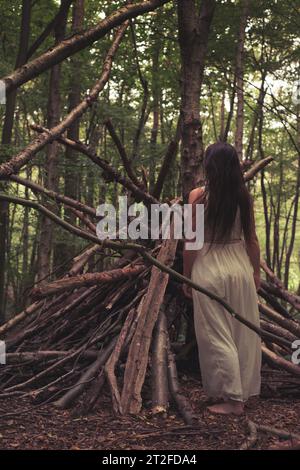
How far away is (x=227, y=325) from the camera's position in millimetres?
3430

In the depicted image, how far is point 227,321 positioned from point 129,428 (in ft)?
2.86

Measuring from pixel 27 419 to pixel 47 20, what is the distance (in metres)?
7.71

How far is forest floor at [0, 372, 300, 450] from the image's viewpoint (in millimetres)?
2789

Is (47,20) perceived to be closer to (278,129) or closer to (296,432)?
(278,129)

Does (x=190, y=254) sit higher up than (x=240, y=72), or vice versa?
(x=240, y=72)

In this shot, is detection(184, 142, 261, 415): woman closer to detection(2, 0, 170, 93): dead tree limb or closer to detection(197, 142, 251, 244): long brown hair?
detection(197, 142, 251, 244): long brown hair

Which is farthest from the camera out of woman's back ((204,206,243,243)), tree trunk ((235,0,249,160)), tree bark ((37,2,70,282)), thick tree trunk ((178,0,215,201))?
tree trunk ((235,0,249,160))

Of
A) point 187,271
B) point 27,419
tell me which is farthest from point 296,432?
point 27,419

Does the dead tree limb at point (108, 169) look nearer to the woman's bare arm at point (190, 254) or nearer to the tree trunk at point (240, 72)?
the woman's bare arm at point (190, 254)

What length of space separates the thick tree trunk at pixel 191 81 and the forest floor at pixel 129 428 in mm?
1652

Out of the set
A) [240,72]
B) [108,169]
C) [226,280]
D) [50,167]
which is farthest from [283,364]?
[240,72]

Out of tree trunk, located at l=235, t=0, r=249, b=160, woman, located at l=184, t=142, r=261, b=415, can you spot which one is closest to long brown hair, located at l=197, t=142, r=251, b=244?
woman, located at l=184, t=142, r=261, b=415

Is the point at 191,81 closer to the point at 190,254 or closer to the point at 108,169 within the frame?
the point at 108,169

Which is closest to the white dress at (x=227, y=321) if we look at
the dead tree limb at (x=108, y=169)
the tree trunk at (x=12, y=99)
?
the dead tree limb at (x=108, y=169)
